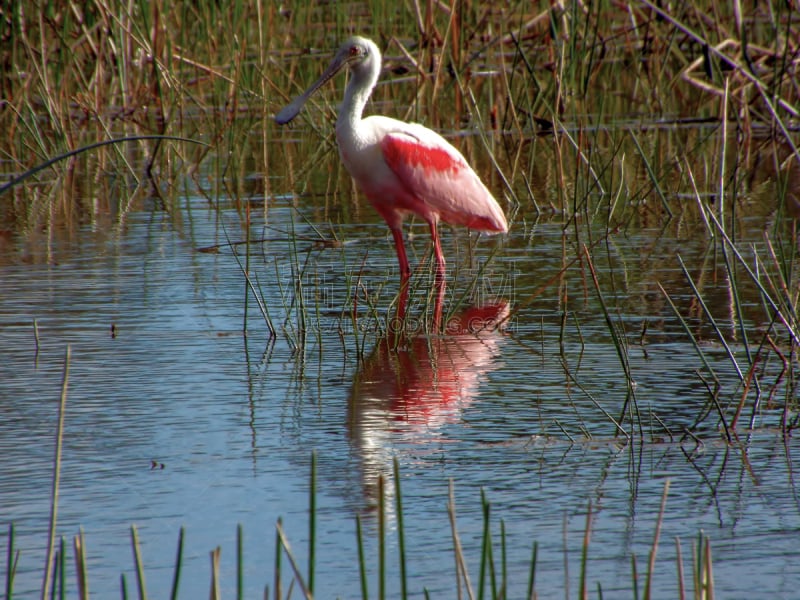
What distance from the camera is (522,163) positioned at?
9.95 metres

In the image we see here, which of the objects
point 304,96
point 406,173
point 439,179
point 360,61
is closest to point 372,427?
point 406,173

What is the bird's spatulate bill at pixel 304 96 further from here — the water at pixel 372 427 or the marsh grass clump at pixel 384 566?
the marsh grass clump at pixel 384 566

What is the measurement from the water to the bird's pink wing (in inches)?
22.6

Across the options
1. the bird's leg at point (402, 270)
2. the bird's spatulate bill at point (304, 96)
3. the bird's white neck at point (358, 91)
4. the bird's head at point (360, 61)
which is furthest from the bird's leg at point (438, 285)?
the bird's spatulate bill at point (304, 96)

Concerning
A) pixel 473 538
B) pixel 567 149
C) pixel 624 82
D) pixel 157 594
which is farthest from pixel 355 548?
pixel 624 82

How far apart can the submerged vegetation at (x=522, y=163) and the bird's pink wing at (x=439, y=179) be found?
0.76 feet

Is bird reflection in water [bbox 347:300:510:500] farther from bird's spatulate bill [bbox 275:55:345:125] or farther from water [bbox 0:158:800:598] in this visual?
bird's spatulate bill [bbox 275:55:345:125]

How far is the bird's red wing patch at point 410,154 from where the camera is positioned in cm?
688

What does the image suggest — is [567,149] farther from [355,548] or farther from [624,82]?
[355,548]

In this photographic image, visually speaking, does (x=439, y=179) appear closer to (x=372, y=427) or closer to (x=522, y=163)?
(x=522, y=163)

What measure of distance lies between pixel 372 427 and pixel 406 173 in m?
2.99

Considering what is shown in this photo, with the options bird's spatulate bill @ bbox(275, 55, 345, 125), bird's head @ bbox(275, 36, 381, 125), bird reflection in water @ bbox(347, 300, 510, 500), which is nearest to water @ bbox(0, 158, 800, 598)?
bird reflection in water @ bbox(347, 300, 510, 500)

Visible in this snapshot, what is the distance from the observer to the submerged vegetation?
182 inches

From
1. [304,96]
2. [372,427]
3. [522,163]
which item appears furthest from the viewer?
[522,163]
